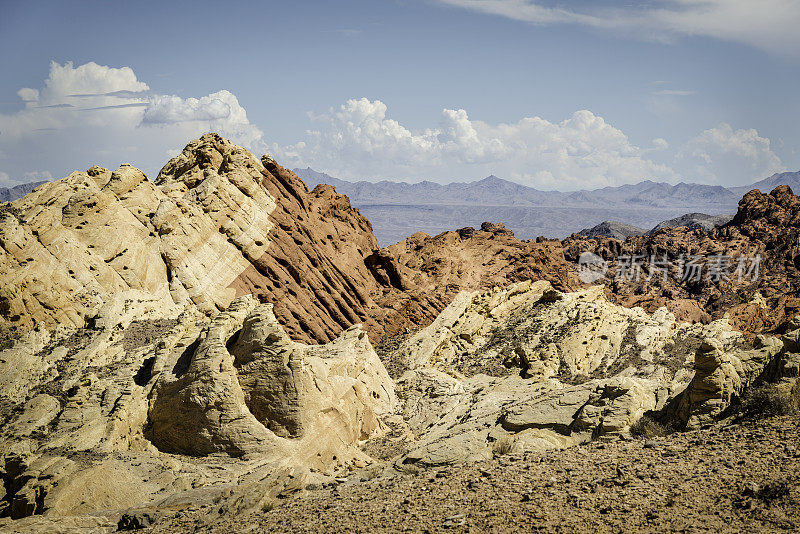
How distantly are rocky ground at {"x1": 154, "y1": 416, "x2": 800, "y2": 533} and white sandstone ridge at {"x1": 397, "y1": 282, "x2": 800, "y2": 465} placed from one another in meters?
2.37

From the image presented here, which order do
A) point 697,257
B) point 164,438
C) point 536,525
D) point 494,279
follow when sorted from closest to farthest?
point 536,525 < point 164,438 < point 494,279 < point 697,257

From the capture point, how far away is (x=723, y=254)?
89000 millimetres

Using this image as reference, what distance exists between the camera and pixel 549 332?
39.6 metres

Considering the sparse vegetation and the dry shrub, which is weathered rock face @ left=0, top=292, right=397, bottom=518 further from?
the dry shrub

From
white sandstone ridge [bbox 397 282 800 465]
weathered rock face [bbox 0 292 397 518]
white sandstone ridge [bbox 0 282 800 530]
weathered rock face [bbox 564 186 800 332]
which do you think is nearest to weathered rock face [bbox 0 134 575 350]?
white sandstone ridge [bbox 0 282 800 530]

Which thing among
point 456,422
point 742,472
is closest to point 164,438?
point 456,422

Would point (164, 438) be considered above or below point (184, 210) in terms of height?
below

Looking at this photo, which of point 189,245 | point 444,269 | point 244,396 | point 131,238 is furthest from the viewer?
point 444,269

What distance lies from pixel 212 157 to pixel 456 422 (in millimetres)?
26784

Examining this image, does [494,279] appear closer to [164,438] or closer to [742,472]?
[164,438]

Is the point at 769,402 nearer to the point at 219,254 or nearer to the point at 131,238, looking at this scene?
the point at 131,238

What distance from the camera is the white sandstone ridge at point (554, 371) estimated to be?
63.3 ft
